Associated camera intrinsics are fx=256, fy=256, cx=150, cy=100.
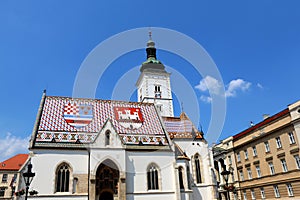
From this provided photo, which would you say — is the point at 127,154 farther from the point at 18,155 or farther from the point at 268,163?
the point at 18,155

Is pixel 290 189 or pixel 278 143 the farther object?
pixel 278 143

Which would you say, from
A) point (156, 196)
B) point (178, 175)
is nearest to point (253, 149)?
point (178, 175)

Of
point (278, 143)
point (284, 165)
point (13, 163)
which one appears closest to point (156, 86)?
point (278, 143)

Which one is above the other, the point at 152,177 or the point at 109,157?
the point at 109,157

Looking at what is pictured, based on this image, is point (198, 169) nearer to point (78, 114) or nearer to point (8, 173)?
point (78, 114)

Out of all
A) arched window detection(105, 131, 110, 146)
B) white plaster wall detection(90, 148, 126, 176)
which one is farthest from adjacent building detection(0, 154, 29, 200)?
arched window detection(105, 131, 110, 146)

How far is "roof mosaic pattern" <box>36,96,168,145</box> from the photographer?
2823 centimetres

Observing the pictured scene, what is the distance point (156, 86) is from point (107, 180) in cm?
2537

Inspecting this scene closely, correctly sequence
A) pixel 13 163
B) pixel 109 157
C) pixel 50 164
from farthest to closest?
pixel 13 163, pixel 109 157, pixel 50 164

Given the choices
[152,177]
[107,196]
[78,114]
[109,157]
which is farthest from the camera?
[78,114]

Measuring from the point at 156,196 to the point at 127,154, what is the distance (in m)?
5.49

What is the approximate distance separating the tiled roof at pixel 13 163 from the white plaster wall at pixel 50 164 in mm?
32507

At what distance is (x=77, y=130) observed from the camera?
95.8ft

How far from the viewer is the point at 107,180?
27.2m
